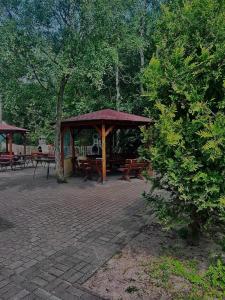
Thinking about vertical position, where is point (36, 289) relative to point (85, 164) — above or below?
below

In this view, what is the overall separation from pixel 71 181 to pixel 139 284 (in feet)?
25.0

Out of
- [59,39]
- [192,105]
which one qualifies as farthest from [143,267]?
[59,39]

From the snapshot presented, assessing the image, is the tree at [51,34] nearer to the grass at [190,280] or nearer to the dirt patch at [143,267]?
the dirt patch at [143,267]

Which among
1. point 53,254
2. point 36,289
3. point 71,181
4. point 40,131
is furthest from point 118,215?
point 40,131

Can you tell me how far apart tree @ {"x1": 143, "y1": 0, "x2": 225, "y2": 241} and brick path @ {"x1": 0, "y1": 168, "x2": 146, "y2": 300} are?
52.8 inches

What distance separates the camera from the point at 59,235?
15.3ft

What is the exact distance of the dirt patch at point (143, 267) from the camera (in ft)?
9.71

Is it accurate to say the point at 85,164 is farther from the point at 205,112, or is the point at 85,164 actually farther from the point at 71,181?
the point at 205,112

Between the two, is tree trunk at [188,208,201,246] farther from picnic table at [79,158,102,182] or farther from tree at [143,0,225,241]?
picnic table at [79,158,102,182]

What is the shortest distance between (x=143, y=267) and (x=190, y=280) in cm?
64

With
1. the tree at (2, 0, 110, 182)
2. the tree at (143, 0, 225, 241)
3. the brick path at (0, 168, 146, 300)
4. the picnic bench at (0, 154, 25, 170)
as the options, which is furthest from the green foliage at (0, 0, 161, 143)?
the picnic bench at (0, 154, 25, 170)

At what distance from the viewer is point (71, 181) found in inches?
413

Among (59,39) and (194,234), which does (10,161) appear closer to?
(59,39)

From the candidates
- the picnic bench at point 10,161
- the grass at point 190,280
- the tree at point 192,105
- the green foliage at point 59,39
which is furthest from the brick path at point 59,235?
the picnic bench at point 10,161
